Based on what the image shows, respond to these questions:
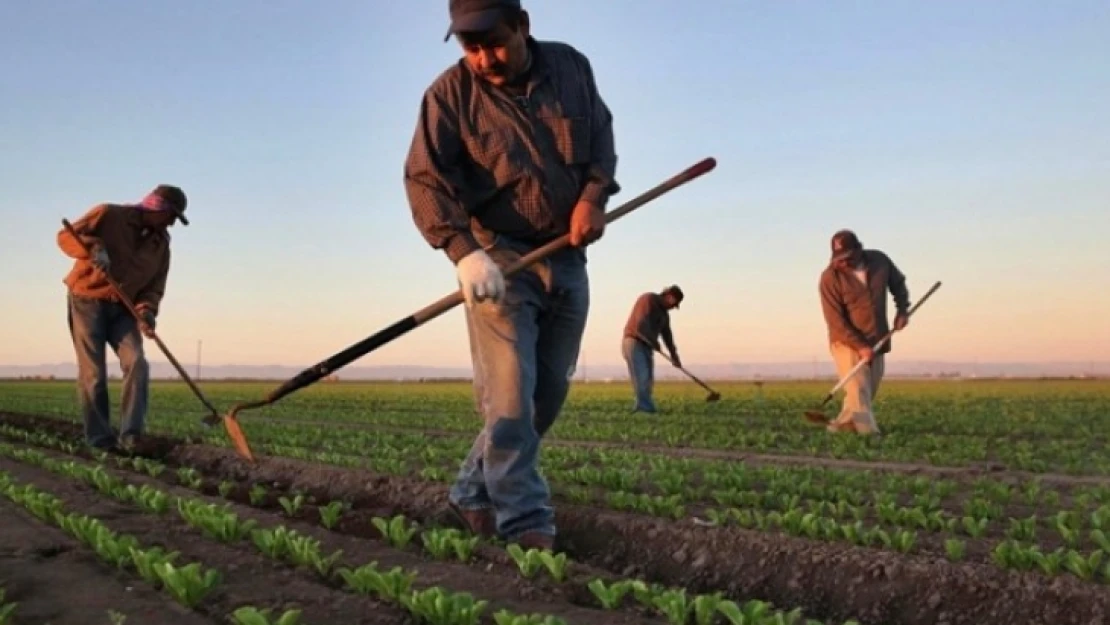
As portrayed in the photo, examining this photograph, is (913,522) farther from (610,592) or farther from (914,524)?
(610,592)

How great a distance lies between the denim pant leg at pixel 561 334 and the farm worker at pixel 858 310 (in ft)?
22.3

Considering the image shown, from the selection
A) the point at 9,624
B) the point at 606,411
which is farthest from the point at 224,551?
the point at 606,411

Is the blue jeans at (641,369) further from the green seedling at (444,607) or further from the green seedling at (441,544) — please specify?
the green seedling at (444,607)

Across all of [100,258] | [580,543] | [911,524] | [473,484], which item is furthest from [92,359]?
[911,524]

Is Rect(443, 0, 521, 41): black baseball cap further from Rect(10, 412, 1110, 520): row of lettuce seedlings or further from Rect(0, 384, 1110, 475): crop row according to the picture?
Rect(0, 384, 1110, 475): crop row

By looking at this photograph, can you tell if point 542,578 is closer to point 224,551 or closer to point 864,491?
point 224,551

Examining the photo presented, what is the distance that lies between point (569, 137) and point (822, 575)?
209 centimetres

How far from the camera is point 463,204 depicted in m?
4.64

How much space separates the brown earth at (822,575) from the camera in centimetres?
372

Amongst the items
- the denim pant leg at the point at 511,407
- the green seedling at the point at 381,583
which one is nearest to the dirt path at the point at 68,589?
the green seedling at the point at 381,583

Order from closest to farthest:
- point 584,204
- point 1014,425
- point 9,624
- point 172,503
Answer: point 9,624
point 584,204
point 172,503
point 1014,425

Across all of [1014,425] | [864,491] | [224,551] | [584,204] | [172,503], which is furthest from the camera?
[1014,425]

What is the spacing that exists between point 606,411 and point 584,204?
13.2 m

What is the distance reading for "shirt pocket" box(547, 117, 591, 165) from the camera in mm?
4562
